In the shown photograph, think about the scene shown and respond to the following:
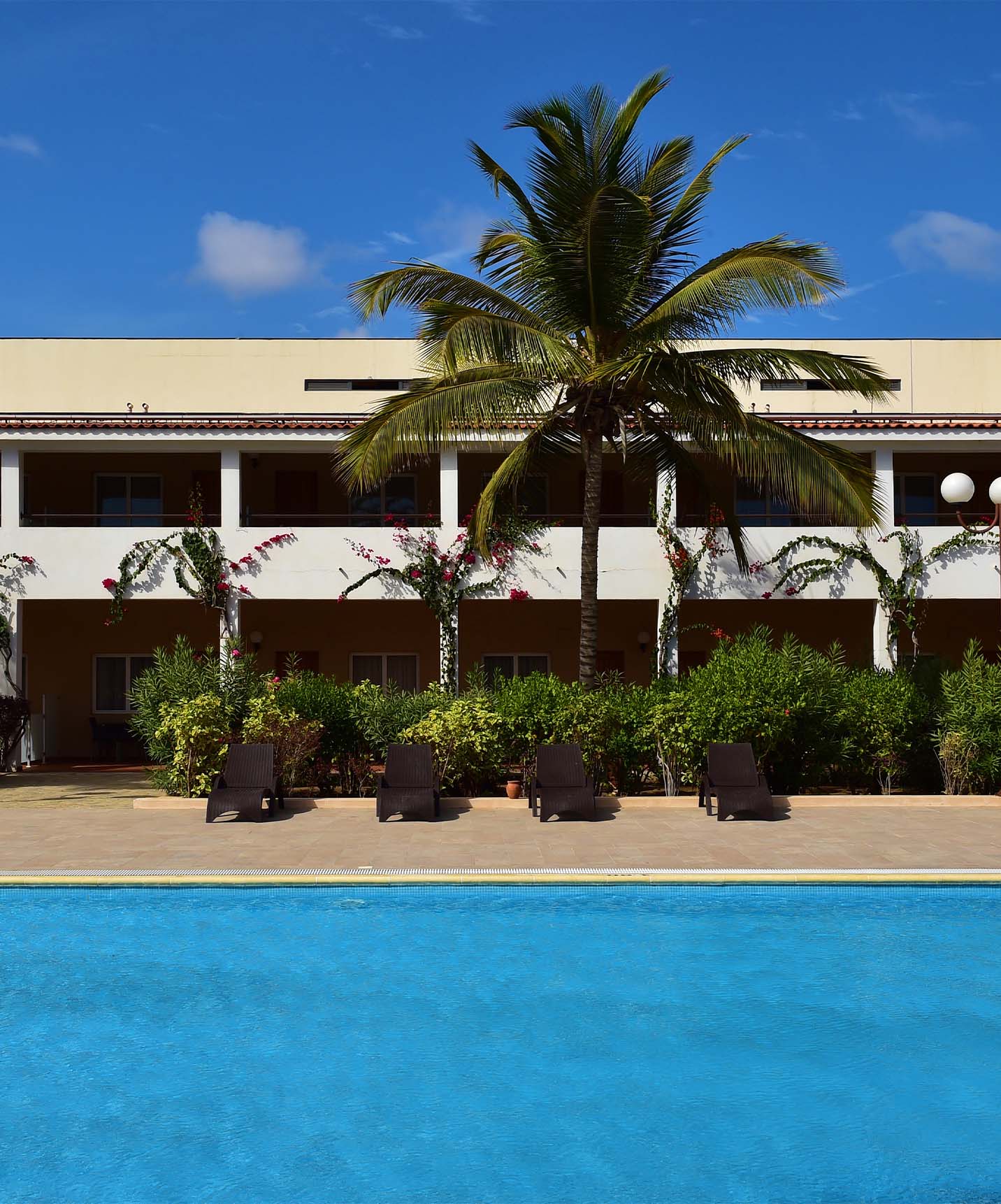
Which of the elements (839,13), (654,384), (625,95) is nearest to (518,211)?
(625,95)

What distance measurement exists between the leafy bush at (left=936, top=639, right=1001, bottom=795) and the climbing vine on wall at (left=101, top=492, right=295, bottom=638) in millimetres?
11152

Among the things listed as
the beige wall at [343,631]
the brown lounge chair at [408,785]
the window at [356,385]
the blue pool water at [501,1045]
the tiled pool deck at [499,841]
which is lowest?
the blue pool water at [501,1045]

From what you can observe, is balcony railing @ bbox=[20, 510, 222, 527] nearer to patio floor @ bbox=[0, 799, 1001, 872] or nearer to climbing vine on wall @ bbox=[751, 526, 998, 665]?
patio floor @ bbox=[0, 799, 1001, 872]

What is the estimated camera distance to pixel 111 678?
78.4 feet

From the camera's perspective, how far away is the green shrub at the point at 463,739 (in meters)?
14.6

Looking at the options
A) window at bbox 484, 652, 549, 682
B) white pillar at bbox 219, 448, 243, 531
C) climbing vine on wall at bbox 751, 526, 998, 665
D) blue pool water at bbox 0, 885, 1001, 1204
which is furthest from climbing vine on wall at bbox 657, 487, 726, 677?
blue pool water at bbox 0, 885, 1001, 1204

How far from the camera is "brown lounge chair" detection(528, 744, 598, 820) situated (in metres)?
13.4

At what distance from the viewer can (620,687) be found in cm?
1574

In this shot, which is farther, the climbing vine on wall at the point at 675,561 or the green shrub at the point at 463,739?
the climbing vine on wall at the point at 675,561

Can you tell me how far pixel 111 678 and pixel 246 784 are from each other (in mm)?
11301

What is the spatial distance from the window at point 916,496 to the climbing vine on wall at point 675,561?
5.73 metres

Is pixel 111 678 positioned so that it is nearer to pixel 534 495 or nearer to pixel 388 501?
pixel 388 501

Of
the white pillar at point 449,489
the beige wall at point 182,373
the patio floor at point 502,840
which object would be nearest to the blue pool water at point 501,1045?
the patio floor at point 502,840

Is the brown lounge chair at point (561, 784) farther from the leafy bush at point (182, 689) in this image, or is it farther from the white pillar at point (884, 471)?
the white pillar at point (884, 471)
